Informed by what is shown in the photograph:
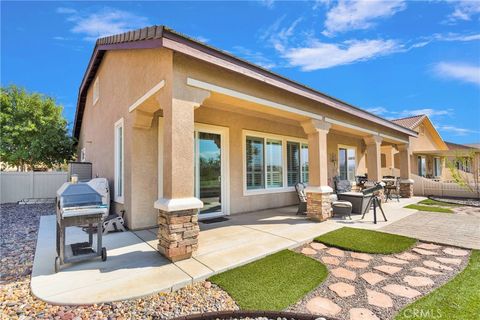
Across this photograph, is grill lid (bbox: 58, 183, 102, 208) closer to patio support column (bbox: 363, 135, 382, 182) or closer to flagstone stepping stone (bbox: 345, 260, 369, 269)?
flagstone stepping stone (bbox: 345, 260, 369, 269)

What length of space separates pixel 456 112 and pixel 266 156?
26.4 metres

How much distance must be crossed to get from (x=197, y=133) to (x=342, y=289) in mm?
5128

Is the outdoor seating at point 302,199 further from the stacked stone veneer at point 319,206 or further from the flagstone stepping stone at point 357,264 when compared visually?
the flagstone stepping stone at point 357,264

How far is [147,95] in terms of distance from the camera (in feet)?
15.8

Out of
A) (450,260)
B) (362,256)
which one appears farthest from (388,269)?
(450,260)

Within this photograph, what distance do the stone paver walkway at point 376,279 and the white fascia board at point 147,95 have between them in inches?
156

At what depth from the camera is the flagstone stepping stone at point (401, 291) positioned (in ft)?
9.23

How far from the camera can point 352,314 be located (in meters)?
2.46

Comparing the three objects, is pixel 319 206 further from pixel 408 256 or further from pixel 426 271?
pixel 426 271

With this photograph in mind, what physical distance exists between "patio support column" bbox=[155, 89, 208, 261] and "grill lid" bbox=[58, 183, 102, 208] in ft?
3.26

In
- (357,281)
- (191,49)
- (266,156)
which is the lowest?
(357,281)

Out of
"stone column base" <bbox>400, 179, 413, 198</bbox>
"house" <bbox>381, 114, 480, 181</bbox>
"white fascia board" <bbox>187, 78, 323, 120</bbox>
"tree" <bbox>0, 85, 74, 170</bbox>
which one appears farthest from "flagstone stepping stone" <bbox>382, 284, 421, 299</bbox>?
"tree" <bbox>0, 85, 74, 170</bbox>

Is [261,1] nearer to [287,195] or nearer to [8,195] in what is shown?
[287,195]

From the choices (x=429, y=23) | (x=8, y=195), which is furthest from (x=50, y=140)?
(x=429, y=23)
